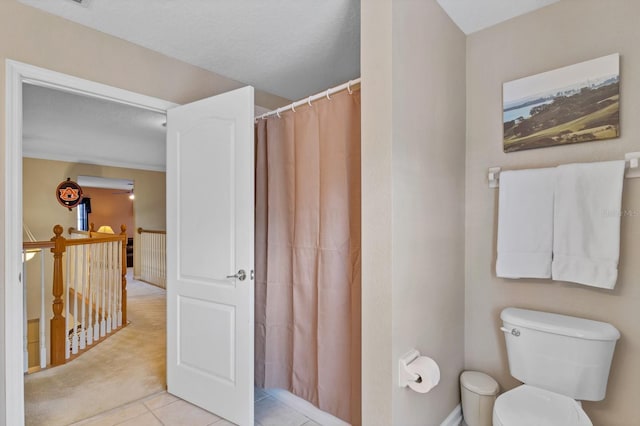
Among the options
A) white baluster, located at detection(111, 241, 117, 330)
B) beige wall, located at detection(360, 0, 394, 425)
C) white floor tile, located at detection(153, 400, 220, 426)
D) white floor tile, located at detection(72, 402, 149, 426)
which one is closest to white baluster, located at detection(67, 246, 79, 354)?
Result: white baluster, located at detection(111, 241, 117, 330)

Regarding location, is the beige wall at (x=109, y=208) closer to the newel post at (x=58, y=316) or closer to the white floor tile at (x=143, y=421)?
the newel post at (x=58, y=316)

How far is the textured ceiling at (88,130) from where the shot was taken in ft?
10.2

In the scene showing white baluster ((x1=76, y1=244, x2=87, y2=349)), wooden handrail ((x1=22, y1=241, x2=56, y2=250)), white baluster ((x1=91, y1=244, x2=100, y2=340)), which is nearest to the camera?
wooden handrail ((x1=22, y1=241, x2=56, y2=250))

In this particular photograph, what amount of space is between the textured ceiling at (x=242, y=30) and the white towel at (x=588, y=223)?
1448 mm

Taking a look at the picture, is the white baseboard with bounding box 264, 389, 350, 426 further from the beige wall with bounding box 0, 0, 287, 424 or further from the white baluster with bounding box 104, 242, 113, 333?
the white baluster with bounding box 104, 242, 113, 333

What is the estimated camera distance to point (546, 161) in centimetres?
175

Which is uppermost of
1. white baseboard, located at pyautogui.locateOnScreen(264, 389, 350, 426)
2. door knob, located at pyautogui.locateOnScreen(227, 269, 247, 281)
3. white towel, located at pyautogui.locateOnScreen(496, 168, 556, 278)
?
white towel, located at pyautogui.locateOnScreen(496, 168, 556, 278)

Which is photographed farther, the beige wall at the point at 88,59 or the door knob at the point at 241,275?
the door knob at the point at 241,275

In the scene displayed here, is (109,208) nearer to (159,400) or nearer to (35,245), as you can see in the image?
(35,245)

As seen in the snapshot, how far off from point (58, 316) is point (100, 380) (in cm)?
88

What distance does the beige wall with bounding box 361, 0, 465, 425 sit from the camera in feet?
4.52

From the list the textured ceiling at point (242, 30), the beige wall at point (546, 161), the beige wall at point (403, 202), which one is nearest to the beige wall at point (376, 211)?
the beige wall at point (403, 202)

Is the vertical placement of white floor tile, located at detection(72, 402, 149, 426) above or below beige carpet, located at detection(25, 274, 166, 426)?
above

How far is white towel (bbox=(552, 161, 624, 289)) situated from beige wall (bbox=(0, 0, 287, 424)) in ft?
8.02
